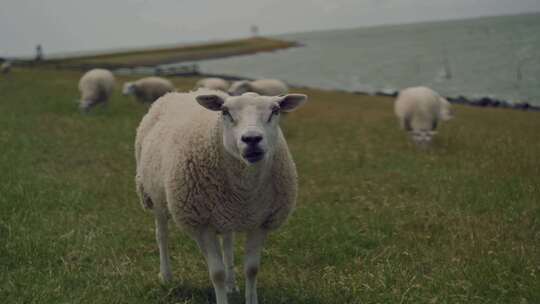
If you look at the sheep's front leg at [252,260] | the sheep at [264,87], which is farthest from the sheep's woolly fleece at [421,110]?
the sheep's front leg at [252,260]

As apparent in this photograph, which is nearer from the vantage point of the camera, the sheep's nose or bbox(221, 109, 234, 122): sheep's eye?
the sheep's nose

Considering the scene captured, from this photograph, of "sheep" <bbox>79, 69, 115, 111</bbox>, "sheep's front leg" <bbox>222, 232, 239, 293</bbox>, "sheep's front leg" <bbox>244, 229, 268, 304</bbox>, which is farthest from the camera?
"sheep" <bbox>79, 69, 115, 111</bbox>

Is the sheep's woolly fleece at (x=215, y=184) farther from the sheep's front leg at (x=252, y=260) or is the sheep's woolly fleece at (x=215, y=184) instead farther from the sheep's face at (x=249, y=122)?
the sheep's face at (x=249, y=122)

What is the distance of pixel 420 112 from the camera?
49.1ft

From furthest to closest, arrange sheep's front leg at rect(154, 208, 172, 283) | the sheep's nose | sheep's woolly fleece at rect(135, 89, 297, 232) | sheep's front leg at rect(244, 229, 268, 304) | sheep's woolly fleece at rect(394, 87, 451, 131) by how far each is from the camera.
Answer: sheep's woolly fleece at rect(394, 87, 451, 131) → sheep's front leg at rect(154, 208, 172, 283) → sheep's front leg at rect(244, 229, 268, 304) → sheep's woolly fleece at rect(135, 89, 297, 232) → the sheep's nose

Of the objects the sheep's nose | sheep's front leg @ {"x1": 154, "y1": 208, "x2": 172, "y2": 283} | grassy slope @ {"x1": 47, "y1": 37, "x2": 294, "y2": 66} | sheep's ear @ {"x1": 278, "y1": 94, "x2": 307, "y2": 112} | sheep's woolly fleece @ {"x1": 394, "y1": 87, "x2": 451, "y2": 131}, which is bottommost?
sheep's front leg @ {"x1": 154, "y1": 208, "x2": 172, "y2": 283}

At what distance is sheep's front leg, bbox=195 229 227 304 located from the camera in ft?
13.8

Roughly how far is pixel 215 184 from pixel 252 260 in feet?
2.49

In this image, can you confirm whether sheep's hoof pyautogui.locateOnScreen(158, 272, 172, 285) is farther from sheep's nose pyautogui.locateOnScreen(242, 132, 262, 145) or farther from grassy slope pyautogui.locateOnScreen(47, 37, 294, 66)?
grassy slope pyautogui.locateOnScreen(47, 37, 294, 66)

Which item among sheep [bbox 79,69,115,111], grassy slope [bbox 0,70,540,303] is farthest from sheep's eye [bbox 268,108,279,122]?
sheep [bbox 79,69,115,111]

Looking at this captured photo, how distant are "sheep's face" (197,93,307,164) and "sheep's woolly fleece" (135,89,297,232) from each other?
0.25 m

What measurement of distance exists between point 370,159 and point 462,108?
2024 cm

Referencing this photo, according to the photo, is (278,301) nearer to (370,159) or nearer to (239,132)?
(239,132)

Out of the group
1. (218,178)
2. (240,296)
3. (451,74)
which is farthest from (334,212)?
(451,74)
